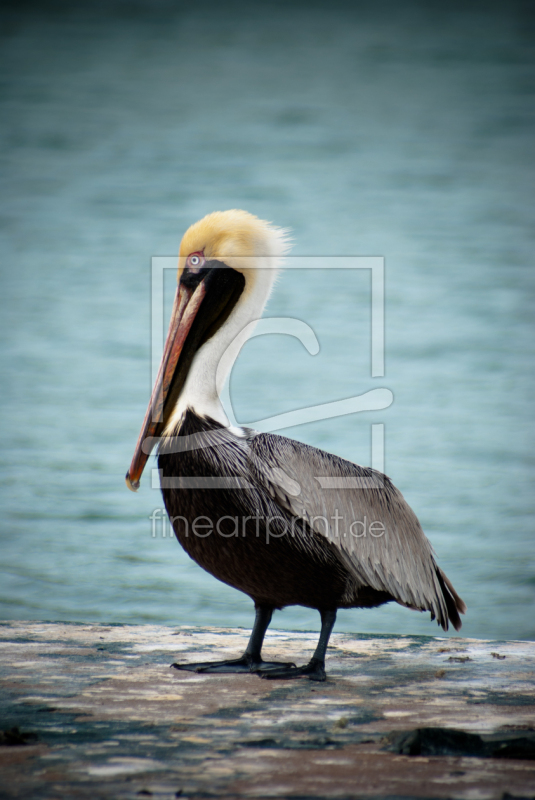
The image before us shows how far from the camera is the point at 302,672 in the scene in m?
2.41

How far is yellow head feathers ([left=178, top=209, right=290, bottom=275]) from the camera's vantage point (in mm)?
2637

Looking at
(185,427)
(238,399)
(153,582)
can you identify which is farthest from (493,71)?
(185,427)

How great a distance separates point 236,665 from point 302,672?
21 centimetres

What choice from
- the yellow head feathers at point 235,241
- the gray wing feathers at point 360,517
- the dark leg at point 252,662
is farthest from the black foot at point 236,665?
the yellow head feathers at point 235,241

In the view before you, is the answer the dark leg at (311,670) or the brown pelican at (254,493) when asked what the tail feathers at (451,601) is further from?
the dark leg at (311,670)

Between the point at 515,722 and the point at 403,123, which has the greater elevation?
the point at 403,123

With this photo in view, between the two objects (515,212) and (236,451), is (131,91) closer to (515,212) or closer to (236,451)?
(515,212)

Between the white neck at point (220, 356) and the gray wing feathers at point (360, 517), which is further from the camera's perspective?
the white neck at point (220, 356)

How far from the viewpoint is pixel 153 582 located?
258 inches

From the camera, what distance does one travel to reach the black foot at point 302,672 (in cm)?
240

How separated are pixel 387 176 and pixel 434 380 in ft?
12.3

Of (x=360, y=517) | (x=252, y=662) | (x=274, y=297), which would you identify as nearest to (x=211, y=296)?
(x=360, y=517)

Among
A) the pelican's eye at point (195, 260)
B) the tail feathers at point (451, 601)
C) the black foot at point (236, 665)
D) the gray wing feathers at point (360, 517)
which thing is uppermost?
the pelican's eye at point (195, 260)

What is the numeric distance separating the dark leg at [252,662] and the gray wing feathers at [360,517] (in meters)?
0.32
